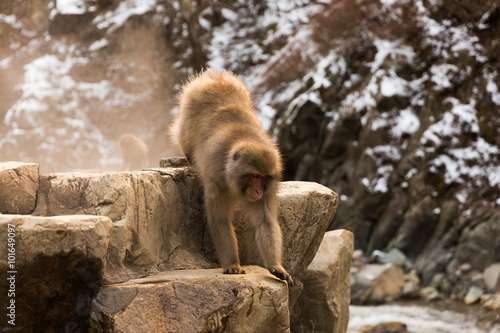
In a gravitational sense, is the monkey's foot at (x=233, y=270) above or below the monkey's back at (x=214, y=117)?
below

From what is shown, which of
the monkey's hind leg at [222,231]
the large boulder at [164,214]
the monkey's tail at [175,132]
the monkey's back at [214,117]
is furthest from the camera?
the monkey's tail at [175,132]

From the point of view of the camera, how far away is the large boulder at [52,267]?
8.29 feet

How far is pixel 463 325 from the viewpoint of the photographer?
615 centimetres

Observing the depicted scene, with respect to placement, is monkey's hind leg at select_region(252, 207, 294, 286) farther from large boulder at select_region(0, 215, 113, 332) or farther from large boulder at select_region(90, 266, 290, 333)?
large boulder at select_region(0, 215, 113, 332)

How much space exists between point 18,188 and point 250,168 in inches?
56.4

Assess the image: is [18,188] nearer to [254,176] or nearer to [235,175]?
[235,175]

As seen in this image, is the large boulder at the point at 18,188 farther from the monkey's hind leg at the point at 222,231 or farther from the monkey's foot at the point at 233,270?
the monkey's foot at the point at 233,270

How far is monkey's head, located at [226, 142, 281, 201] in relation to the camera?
327 cm

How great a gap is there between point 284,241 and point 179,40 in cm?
1387

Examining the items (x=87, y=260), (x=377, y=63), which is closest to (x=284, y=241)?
(x=87, y=260)

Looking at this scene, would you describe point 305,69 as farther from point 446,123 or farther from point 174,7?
point 174,7

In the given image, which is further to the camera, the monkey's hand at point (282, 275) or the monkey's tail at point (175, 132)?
the monkey's tail at point (175, 132)

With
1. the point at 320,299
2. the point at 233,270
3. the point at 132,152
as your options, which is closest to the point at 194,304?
the point at 233,270

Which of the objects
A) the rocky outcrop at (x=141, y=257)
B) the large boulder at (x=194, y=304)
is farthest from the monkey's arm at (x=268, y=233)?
the large boulder at (x=194, y=304)
